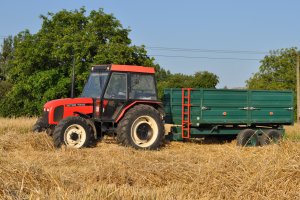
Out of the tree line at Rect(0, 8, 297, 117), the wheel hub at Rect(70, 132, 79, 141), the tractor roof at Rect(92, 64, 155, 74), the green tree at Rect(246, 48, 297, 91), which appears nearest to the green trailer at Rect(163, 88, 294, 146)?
the tractor roof at Rect(92, 64, 155, 74)

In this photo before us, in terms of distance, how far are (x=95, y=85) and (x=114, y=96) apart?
0.72 m

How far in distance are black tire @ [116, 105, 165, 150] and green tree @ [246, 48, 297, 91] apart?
123ft

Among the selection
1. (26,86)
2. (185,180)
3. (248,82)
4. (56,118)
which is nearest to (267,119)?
(56,118)

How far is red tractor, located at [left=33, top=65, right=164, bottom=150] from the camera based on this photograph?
1265 cm

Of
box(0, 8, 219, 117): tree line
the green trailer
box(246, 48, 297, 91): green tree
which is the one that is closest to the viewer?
the green trailer

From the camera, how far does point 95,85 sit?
13305mm

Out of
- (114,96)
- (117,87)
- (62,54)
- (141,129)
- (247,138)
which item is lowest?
(247,138)

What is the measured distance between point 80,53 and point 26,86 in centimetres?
385

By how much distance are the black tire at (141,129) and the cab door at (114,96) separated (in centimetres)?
37

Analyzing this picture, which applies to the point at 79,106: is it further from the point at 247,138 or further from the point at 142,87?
the point at 247,138

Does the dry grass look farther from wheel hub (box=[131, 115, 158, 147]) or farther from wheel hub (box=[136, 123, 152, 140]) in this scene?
wheel hub (box=[136, 123, 152, 140])

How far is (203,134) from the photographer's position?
1391 cm

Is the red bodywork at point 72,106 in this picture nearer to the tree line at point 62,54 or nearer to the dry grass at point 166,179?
the dry grass at point 166,179

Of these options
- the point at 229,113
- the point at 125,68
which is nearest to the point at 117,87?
the point at 125,68
